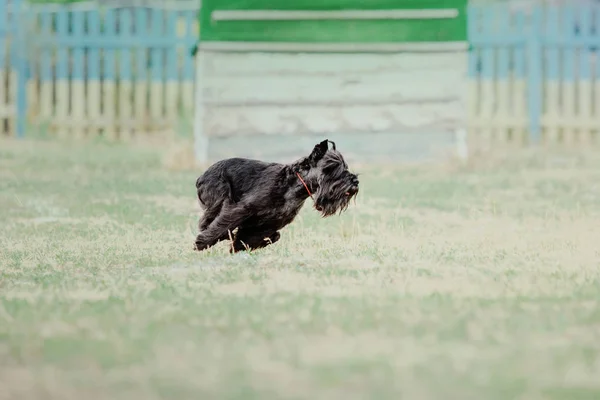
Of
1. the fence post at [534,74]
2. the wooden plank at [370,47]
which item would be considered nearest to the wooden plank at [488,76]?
the fence post at [534,74]

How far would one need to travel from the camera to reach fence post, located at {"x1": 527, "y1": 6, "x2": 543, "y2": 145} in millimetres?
→ 19375

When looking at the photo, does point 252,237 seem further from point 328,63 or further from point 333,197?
point 328,63

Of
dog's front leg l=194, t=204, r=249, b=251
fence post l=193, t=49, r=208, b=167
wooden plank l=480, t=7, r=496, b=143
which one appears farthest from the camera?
wooden plank l=480, t=7, r=496, b=143

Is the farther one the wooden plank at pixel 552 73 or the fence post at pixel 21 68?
the fence post at pixel 21 68

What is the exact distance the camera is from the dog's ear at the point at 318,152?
26.5 feet

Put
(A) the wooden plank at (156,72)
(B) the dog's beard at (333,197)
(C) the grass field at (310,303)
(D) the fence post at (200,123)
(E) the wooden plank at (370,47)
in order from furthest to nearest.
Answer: (A) the wooden plank at (156,72), (E) the wooden plank at (370,47), (D) the fence post at (200,123), (B) the dog's beard at (333,197), (C) the grass field at (310,303)

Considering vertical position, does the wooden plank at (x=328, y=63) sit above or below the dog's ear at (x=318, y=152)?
above

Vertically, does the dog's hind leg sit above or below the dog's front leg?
below

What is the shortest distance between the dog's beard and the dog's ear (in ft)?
0.80

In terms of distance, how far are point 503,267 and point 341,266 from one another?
3.51 feet

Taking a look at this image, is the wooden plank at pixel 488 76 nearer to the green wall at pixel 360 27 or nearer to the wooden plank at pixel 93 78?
the green wall at pixel 360 27

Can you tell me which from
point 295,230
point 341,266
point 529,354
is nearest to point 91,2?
point 295,230

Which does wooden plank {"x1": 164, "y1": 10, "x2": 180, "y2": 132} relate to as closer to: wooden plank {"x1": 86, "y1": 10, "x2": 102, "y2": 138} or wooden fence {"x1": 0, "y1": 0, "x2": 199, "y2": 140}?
wooden fence {"x1": 0, "y1": 0, "x2": 199, "y2": 140}

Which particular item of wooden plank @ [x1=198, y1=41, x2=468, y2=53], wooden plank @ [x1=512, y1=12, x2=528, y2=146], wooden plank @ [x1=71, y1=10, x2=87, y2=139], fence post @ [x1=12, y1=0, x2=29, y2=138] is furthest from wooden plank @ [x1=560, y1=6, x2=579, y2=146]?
fence post @ [x1=12, y1=0, x2=29, y2=138]
